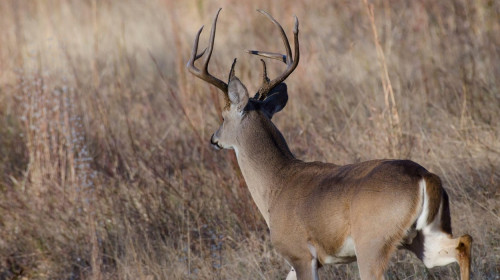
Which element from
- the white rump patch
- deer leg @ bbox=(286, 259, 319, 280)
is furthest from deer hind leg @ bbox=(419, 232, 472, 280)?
deer leg @ bbox=(286, 259, 319, 280)

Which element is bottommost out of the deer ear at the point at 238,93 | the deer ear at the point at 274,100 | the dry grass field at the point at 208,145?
the dry grass field at the point at 208,145

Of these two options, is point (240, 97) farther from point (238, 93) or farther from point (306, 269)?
point (306, 269)

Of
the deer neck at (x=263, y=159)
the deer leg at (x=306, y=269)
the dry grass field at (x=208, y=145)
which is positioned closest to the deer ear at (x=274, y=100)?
the deer neck at (x=263, y=159)

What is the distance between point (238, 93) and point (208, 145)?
1961 millimetres

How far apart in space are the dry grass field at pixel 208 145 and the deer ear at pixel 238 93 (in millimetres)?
996

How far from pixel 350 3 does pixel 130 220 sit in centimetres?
451

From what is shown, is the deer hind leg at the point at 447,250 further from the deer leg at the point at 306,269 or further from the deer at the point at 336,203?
the deer leg at the point at 306,269

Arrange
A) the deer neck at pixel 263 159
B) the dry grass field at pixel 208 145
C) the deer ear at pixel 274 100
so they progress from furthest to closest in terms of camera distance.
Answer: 1. the dry grass field at pixel 208 145
2. the deer ear at pixel 274 100
3. the deer neck at pixel 263 159

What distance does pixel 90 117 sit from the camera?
771 cm

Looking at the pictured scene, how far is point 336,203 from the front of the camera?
12.5 ft

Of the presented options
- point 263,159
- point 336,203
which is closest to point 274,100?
point 263,159

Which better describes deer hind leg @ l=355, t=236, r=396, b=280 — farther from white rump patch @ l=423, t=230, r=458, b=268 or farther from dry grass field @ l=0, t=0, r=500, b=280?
dry grass field @ l=0, t=0, r=500, b=280

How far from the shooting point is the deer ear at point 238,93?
15.1 ft

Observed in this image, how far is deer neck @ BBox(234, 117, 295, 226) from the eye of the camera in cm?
455
